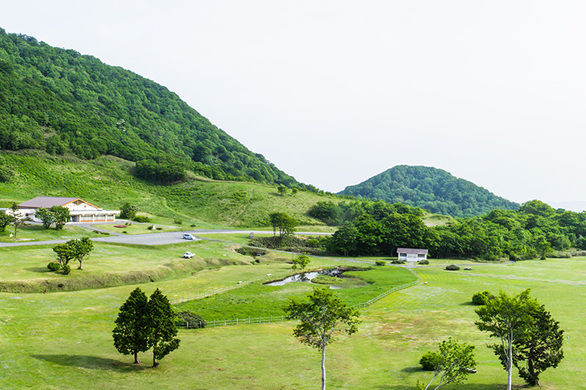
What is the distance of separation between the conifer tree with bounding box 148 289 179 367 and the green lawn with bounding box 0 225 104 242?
61.9m

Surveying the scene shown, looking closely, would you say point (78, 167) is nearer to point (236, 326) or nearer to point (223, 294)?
point (223, 294)

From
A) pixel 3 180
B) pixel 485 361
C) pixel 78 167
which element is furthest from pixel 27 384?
pixel 78 167

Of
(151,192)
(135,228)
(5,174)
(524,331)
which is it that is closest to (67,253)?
(135,228)

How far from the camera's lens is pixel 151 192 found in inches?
7111

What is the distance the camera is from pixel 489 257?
115000 millimetres

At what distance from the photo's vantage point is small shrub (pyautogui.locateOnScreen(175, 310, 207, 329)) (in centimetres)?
4450

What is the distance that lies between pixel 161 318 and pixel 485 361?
28319 mm

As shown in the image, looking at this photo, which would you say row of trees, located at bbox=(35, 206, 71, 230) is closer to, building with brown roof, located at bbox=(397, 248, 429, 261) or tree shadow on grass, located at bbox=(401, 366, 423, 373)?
building with brown roof, located at bbox=(397, 248, 429, 261)

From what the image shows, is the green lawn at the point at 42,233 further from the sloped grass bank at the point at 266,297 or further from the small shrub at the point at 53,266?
the sloped grass bank at the point at 266,297

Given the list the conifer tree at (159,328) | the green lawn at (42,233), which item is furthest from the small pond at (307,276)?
the green lawn at (42,233)

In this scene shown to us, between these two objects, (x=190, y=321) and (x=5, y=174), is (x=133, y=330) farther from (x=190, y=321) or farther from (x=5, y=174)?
(x=5, y=174)

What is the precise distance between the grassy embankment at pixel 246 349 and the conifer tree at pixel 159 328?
1371 millimetres

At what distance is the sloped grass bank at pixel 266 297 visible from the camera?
5094 cm

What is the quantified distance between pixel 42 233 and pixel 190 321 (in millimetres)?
62622
